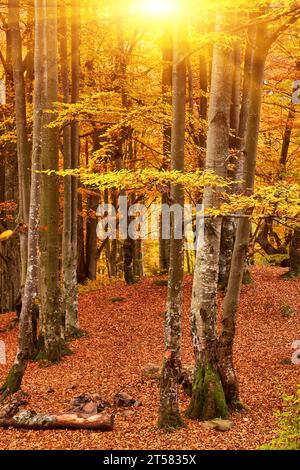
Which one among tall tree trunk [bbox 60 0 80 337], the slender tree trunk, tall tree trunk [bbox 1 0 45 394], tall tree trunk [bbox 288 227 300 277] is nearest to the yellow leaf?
tall tree trunk [bbox 1 0 45 394]

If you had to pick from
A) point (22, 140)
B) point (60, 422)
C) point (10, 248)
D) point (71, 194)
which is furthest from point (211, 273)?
point (10, 248)

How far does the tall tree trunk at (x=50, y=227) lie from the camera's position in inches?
434

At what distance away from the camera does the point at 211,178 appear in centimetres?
700

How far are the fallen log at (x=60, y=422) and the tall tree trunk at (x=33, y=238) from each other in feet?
3.34

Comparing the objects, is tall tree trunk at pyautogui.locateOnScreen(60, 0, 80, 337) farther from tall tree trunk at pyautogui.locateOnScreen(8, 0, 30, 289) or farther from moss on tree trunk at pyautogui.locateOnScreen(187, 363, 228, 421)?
moss on tree trunk at pyautogui.locateOnScreen(187, 363, 228, 421)

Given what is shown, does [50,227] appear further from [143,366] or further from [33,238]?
[143,366]

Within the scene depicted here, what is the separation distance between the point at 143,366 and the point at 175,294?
13.3ft

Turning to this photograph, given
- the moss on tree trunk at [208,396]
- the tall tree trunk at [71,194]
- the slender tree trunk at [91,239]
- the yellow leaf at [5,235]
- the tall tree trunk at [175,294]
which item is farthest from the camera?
the slender tree trunk at [91,239]

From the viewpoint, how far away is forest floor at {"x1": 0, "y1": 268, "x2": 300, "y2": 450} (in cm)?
717

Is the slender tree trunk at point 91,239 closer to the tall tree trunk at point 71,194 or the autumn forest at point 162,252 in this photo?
the autumn forest at point 162,252

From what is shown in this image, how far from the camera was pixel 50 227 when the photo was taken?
1134 centimetres

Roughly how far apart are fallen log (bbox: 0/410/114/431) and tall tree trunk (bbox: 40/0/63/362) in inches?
147

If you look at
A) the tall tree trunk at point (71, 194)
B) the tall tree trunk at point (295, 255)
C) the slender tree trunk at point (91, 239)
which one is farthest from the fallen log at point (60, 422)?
the slender tree trunk at point (91, 239)
